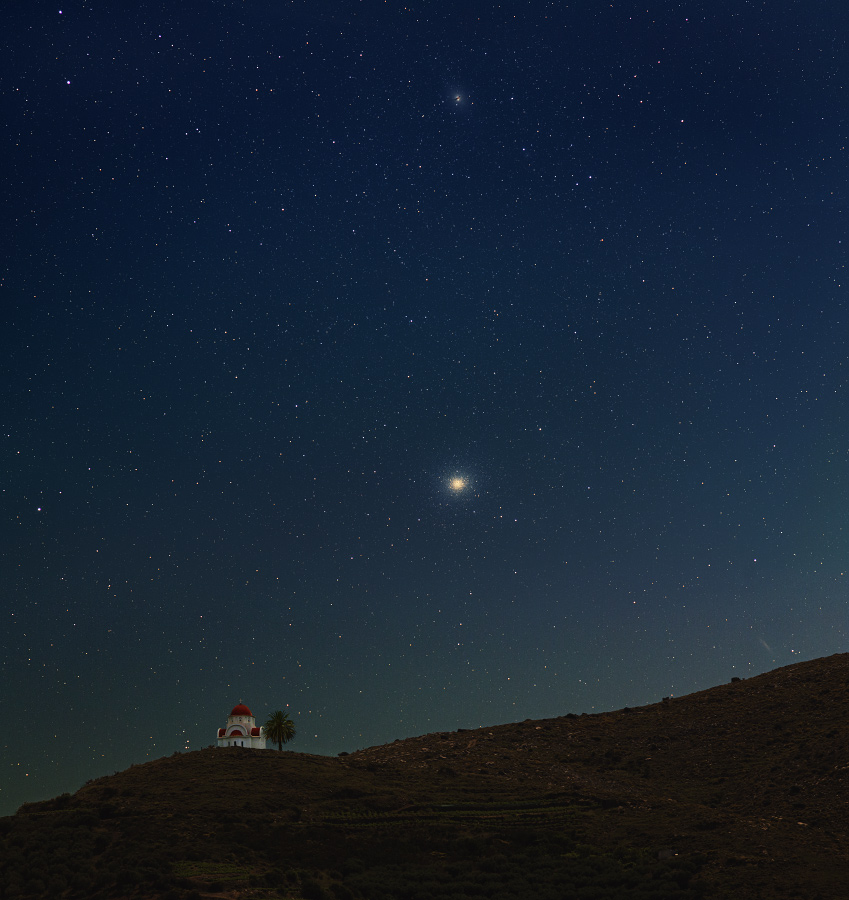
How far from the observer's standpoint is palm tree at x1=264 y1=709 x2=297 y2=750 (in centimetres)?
6216

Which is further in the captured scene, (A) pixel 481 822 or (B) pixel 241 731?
(B) pixel 241 731

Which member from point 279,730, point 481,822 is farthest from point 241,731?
point 481,822

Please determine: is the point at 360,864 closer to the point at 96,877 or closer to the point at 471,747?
the point at 96,877

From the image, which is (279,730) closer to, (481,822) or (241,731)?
(241,731)

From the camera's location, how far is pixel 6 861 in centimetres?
3153

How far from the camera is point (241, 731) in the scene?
69.7 meters

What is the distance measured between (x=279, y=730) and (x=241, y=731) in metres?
9.41

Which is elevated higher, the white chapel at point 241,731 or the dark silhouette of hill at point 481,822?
the white chapel at point 241,731

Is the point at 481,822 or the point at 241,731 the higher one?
the point at 241,731

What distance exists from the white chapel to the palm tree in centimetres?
631

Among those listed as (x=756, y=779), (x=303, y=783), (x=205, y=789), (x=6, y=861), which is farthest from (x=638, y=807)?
(x=6, y=861)

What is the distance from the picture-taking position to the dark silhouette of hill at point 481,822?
2911cm

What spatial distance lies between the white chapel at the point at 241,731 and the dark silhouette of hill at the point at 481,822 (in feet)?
59.7

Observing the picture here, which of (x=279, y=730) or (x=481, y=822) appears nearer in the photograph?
(x=481, y=822)
